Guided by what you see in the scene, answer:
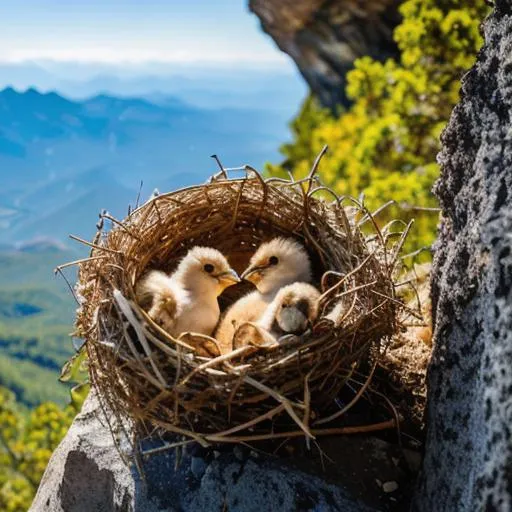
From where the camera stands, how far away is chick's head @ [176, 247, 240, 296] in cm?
311

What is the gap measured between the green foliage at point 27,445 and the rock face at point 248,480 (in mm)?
9083

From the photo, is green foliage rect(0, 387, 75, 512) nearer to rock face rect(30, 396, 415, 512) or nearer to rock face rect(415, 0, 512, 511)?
rock face rect(30, 396, 415, 512)

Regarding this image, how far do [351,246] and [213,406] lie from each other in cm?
101

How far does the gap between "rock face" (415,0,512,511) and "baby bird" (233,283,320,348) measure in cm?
51

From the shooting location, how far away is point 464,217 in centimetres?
214


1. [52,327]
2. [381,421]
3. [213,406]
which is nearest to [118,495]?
[213,406]

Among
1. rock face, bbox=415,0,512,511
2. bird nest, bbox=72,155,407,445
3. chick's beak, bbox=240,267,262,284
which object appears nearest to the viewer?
rock face, bbox=415,0,512,511

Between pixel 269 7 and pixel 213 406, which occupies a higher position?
pixel 269 7

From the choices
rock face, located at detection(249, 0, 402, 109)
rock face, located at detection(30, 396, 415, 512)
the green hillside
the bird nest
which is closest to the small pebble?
rock face, located at detection(30, 396, 415, 512)

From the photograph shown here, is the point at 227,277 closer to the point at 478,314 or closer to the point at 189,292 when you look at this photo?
the point at 189,292

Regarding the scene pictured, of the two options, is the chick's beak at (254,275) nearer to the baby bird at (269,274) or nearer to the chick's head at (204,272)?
the baby bird at (269,274)

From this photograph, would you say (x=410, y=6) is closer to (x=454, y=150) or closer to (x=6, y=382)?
(x=454, y=150)

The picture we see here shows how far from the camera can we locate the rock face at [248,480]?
230 centimetres

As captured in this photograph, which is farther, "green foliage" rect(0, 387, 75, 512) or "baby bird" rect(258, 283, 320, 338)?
"green foliage" rect(0, 387, 75, 512)
